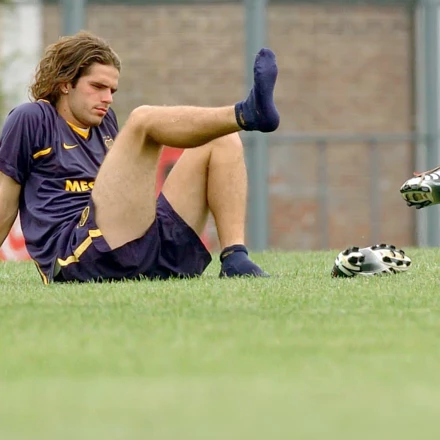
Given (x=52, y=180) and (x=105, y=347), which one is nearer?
(x=105, y=347)

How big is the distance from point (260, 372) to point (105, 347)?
49cm

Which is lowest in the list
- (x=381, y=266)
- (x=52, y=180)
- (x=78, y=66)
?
(x=381, y=266)

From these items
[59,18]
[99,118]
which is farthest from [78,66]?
[59,18]

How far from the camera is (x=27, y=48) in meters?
13.8

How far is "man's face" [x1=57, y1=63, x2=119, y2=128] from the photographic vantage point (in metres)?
5.00

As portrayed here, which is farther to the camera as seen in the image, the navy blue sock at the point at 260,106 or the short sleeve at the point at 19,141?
the short sleeve at the point at 19,141

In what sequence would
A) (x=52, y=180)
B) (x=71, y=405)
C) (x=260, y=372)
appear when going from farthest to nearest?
(x=52, y=180) → (x=260, y=372) → (x=71, y=405)

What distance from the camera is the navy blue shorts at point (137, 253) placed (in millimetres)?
4707

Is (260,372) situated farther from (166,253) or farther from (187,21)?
(187,21)

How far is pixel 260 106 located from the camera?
14.0 feet

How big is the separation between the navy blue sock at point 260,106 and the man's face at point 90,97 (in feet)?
2.78

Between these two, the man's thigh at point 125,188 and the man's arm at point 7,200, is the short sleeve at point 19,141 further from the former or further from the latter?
the man's thigh at point 125,188


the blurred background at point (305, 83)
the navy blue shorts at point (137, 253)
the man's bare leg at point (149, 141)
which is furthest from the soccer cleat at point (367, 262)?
the blurred background at point (305, 83)

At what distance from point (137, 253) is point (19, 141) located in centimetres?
59
